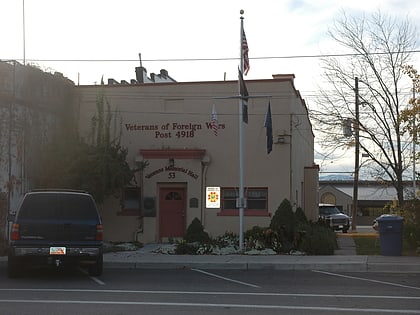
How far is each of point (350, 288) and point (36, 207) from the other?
6770 millimetres

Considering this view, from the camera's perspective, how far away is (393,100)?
27.0m

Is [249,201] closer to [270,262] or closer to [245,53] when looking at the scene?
[245,53]

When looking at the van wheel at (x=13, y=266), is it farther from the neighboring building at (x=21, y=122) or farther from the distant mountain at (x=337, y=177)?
the distant mountain at (x=337, y=177)

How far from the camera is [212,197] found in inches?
877

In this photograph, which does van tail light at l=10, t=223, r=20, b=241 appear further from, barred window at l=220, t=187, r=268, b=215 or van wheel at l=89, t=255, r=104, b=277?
barred window at l=220, t=187, r=268, b=215

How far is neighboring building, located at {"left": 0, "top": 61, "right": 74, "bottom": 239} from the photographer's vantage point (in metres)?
19.6

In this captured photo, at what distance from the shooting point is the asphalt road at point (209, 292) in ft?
31.3

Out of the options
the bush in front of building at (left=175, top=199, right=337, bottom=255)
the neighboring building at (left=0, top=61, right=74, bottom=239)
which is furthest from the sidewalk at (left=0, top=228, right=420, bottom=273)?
the neighboring building at (left=0, top=61, right=74, bottom=239)

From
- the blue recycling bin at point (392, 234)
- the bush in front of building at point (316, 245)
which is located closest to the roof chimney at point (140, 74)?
the bush in front of building at point (316, 245)

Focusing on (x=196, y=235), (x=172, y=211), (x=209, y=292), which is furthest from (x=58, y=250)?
(x=172, y=211)

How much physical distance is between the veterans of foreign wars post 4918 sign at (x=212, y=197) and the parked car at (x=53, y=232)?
913 centimetres

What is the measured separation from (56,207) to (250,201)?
33.6ft

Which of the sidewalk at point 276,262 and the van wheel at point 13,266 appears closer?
the van wheel at point 13,266

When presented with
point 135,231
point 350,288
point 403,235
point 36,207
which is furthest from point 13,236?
point 403,235
